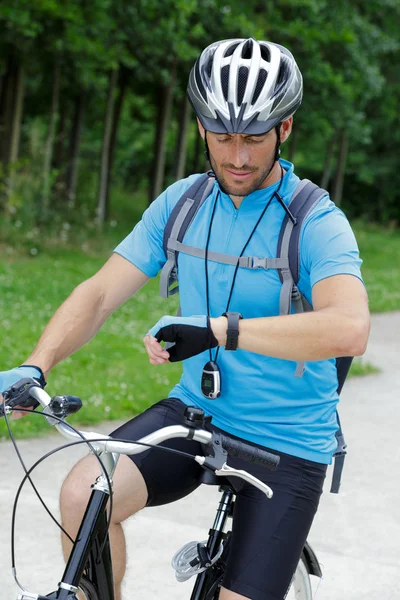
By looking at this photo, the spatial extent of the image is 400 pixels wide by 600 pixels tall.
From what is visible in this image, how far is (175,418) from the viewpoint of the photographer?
2896 mm

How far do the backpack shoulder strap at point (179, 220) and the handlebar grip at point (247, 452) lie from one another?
0.77 meters

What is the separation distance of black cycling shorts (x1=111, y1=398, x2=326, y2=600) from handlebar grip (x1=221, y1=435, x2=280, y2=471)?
43 cm

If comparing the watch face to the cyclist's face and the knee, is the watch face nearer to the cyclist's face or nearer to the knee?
the knee

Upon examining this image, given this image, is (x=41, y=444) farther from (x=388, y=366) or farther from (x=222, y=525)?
(x=388, y=366)

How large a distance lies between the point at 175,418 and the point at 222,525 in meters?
0.36

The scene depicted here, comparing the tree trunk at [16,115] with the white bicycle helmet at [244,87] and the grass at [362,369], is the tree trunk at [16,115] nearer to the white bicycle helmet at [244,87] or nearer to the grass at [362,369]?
the grass at [362,369]

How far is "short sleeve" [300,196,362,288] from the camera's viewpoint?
101 inches

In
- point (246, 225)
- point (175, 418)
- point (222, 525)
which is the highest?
point (246, 225)

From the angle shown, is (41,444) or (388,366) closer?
(41,444)

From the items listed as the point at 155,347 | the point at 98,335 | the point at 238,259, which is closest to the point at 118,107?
the point at 98,335

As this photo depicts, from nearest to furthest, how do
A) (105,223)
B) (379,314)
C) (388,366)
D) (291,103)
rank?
(291,103) → (388,366) → (379,314) → (105,223)

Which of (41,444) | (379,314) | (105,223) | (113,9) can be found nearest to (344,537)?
(41,444)

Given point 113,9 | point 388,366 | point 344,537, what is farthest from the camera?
point 113,9

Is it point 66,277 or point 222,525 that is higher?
point 222,525
